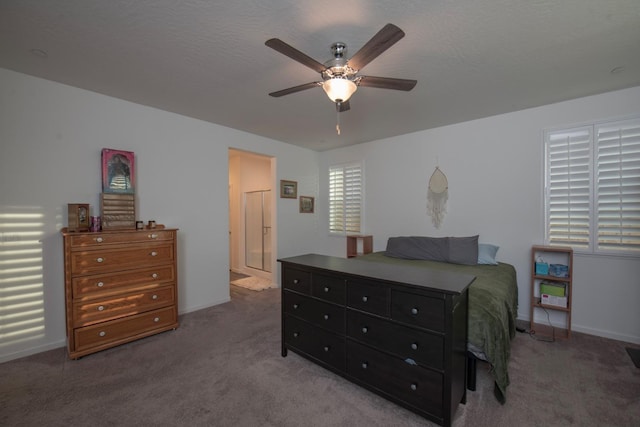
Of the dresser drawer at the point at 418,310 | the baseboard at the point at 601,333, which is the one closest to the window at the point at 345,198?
the baseboard at the point at 601,333

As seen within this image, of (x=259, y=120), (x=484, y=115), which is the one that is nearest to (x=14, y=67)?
→ (x=259, y=120)

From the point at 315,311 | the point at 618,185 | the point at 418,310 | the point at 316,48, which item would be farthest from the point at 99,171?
the point at 618,185

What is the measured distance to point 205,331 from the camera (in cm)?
303

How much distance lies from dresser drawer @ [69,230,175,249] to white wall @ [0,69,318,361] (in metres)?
0.47

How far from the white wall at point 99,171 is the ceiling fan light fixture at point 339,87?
8.40ft

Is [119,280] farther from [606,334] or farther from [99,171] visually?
[606,334]

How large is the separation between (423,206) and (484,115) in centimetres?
144

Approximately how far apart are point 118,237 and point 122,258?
21 centimetres

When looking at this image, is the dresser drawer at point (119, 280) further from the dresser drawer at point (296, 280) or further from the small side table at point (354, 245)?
the small side table at point (354, 245)

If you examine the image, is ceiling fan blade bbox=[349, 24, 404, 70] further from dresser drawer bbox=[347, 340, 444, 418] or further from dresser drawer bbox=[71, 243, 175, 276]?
dresser drawer bbox=[71, 243, 175, 276]

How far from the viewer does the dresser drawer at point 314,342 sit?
207 centimetres

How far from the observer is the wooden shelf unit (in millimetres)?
2834

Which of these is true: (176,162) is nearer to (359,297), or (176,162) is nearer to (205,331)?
(205,331)

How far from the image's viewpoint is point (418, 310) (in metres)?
1.64
